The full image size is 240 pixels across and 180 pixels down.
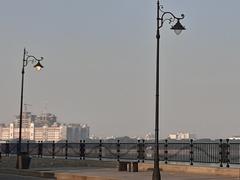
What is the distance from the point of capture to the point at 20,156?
3450 cm

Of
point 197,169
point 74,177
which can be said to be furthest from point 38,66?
point 197,169

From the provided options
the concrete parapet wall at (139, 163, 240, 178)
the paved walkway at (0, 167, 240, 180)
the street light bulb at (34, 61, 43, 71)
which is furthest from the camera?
the street light bulb at (34, 61, 43, 71)

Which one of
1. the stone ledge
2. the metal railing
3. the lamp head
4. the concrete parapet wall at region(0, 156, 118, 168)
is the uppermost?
the lamp head

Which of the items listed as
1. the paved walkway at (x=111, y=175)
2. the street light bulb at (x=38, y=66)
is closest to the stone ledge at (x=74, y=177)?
the paved walkway at (x=111, y=175)

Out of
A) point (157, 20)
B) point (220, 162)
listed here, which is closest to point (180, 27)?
point (157, 20)

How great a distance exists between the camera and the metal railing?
97.4ft

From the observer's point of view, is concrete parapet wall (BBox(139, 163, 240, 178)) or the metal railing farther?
the metal railing

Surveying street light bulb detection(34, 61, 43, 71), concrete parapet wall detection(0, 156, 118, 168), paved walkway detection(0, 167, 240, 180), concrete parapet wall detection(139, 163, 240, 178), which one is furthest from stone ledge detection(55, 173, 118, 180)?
street light bulb detection(34, 61, 43, 71)

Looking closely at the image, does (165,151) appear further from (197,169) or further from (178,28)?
(178,28)

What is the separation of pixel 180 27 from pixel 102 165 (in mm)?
15568

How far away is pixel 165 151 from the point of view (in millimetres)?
33312

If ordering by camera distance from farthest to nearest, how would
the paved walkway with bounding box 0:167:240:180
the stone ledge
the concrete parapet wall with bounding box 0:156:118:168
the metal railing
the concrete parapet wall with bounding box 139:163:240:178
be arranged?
the concrete parapet wall with bounding box 0:156:118:168 → the metal railing → the stone ledge → the concrete parapet wall with bounding box 139:163:240:178 → the paved walkway with bounding box 0:167:240:180

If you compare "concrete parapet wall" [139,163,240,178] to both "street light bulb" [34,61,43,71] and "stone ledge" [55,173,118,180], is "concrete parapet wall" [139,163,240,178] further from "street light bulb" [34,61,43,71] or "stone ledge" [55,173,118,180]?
"street light bulb" [34,61,43,71]

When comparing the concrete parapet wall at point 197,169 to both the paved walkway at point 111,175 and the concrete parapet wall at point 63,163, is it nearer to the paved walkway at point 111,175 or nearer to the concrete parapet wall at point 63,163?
the paved walkway at point 111,175
